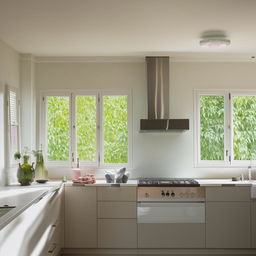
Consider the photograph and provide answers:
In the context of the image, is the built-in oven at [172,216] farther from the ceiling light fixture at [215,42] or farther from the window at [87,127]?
the ceiling light fixture at [215,42]

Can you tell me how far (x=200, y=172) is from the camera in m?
5.69

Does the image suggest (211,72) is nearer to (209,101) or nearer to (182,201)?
(209,101)

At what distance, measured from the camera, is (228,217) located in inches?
201

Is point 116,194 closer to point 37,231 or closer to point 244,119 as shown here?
point 37,231

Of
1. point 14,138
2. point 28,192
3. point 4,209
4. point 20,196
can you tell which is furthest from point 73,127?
point 4,209

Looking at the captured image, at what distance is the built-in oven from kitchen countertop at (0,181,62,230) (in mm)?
1031

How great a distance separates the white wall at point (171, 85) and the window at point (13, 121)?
1.90ft

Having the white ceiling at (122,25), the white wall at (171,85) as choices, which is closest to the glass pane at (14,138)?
the white wall at (171,85)

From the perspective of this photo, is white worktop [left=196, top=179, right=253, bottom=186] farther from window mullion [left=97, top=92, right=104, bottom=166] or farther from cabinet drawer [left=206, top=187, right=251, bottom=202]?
window mullion [left=97, top=92, right=104, bottom=166]

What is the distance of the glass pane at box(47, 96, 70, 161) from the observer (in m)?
5.76

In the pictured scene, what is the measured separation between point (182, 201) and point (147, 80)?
157 cm

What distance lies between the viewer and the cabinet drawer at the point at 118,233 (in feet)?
16.8

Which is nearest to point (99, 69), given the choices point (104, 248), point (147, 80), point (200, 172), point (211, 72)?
point (147, 80)

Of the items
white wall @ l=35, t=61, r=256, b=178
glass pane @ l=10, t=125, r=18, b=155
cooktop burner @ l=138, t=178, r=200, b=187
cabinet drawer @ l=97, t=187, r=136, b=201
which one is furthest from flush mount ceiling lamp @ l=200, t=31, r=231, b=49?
glass pane @ l=10, t=125, r=18, b=155
